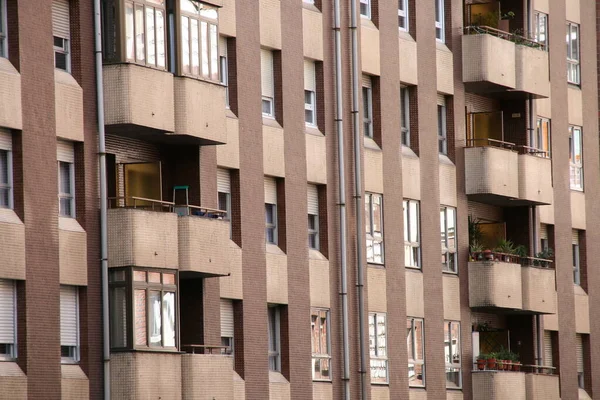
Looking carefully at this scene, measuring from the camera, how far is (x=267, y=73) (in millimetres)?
51562

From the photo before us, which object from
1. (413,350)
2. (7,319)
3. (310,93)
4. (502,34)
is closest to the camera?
(7,319)

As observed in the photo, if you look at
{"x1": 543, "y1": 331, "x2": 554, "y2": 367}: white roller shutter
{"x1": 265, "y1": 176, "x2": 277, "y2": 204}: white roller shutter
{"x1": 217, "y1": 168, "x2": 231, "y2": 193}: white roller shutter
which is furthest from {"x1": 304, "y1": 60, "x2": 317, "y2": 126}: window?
{"x1": 543, "y1": 331, "x2": 554, "y2": 367}: white roller shutter

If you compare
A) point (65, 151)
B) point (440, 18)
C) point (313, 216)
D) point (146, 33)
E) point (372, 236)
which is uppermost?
point (440, 18)

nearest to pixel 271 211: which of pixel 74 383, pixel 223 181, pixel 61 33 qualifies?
pixel 223 181

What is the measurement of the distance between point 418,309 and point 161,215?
14.5 metres

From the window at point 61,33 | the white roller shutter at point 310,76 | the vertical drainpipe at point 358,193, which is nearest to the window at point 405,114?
the vertical drainpipe at point 358,193

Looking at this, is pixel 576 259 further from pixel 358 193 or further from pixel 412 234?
pixel 358 193

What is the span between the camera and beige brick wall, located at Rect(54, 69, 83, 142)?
42.9 m

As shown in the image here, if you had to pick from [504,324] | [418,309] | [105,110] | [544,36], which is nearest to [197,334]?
[105,110]

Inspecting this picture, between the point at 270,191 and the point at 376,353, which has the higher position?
the point at 270,191

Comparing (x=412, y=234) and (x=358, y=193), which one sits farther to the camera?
(x=412, y=234)

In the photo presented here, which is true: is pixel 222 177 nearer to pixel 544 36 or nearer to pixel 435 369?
pixel 435 369

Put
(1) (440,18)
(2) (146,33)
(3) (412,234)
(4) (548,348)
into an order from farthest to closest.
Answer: (4) (548,348) < (1) (440,18) < (3) (412,234) < (2) (146,33)

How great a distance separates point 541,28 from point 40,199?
92.2ft
